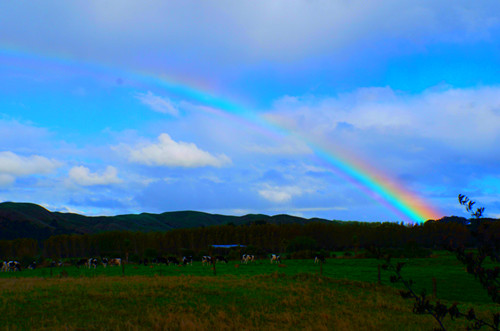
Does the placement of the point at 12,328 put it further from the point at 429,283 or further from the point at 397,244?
the point at 397,244

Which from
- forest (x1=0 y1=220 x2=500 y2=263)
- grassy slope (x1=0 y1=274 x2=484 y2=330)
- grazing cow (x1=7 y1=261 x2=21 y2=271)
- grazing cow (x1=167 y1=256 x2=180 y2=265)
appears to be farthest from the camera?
forest (x1=0 y1=220 x2=500 y2=263)

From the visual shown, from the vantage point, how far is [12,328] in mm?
14242

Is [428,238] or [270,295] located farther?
[428,238]

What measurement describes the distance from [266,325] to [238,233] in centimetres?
12331

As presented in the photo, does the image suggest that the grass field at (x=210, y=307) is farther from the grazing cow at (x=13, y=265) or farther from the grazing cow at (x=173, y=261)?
the grazing cow at (x=13, y=265)

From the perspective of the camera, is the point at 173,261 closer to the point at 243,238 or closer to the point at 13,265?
the point at 13,265

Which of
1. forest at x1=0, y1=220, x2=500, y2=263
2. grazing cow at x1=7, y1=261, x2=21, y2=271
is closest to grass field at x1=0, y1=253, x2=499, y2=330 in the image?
grazing cow at x1=7, y1=261, x2=21, y2=271

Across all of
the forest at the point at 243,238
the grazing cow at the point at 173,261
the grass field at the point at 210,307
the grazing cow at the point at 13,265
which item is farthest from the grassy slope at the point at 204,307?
the forest at the point at 243,238

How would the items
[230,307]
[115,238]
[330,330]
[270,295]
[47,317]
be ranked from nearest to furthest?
[330,330] → [47,317] → [230,307] → [270,295] → [115,238]

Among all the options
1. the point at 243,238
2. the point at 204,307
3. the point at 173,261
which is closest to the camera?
the point at 204,307

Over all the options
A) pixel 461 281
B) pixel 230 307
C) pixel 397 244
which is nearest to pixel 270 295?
pixel 230 307

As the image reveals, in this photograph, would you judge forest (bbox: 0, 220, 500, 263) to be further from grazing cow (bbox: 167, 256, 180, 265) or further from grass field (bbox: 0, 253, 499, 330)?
grass field (bbox: 0, 253, 499, 330)

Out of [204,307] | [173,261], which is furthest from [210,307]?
[173,261]

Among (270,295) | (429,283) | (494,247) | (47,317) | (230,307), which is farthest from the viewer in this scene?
(429,283)
